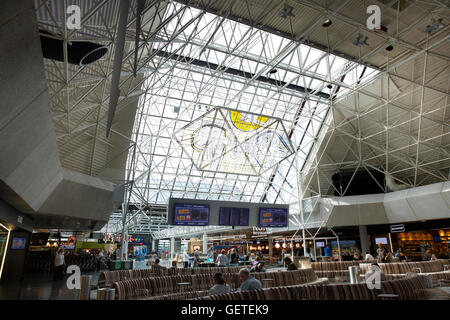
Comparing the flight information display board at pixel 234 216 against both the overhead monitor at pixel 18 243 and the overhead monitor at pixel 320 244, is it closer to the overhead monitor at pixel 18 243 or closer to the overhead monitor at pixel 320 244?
the overhead monitor at pixel 18 243

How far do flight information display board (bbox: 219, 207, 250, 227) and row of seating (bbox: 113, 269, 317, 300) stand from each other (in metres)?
7.76

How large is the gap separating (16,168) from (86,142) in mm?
9790

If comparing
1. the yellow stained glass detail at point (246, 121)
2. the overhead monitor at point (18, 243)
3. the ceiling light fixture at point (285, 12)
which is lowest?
the overhead monitor at point (18, 243)

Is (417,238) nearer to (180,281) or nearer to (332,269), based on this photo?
(332,269)

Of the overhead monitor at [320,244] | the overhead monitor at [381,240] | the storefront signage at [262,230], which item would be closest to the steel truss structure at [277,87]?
the overhead monitor at [320,244]

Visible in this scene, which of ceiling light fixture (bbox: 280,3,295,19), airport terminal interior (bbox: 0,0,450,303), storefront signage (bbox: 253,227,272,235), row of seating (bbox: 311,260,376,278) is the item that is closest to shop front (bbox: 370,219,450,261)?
airport terminal interior (bbox: 0,0,450,303)

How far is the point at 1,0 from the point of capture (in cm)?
398

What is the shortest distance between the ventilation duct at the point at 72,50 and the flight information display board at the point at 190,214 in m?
10.3

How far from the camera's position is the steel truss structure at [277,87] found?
14.0 metres

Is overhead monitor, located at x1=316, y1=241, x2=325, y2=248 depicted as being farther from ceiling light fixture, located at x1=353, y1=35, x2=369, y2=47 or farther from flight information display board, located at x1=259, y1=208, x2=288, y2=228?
ceiling light fixture, located at x1=353, y1=35, x2=369, y2=47

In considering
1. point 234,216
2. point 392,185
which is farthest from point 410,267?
point 392,185

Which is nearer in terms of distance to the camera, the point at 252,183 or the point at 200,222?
the point at 200,222
